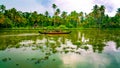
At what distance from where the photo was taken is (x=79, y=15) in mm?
128500

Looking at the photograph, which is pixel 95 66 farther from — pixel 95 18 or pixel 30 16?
pixel 95 18

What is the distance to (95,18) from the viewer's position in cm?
13038

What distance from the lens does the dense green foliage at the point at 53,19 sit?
95.6 meters

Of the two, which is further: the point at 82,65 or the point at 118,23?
the point at 118,23

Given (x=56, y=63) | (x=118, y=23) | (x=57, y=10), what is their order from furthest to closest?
1. (x=57, y=10)
2. (x=118, y=23)
3. (x=56, y=63)

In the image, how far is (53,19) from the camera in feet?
359

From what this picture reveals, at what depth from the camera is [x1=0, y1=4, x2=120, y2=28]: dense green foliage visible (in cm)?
9562

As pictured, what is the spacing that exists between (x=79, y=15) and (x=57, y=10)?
60.0 feet

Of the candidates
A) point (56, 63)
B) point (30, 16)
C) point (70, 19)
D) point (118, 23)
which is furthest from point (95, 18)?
point (56, 63)

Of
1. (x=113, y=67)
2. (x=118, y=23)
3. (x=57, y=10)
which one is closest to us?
(x=113, y=67)

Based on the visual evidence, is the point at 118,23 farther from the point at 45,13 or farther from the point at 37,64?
the point at 37,64

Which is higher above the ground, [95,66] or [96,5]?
[96,5]

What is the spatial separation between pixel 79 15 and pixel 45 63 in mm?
113147

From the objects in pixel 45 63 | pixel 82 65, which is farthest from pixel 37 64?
pixel 82 65
